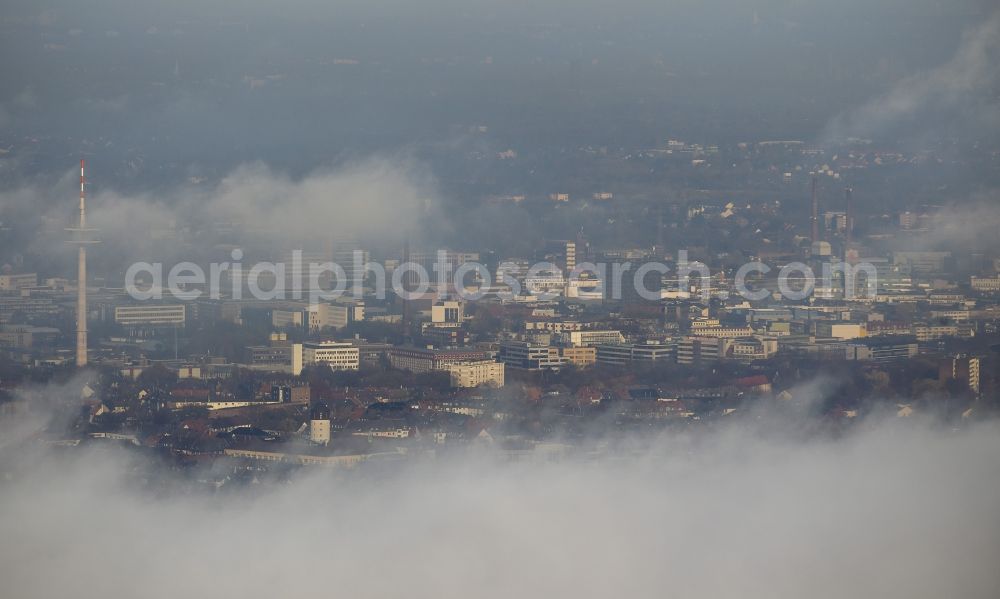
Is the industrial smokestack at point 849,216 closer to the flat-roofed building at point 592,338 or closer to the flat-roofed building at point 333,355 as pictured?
the flat-roofed building at point 592,338

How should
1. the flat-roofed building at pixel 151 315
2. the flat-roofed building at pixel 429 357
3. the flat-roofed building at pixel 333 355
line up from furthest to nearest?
the flat-roofed building at pixel 151 315
the flat-roofed building at pixel 333 355
the flat-roofed building at pixel 429 357

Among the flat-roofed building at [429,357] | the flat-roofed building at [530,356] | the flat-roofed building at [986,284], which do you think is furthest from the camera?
the flat-roofed building at [986,284]

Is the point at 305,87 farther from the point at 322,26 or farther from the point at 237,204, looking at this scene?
the point at 237,204

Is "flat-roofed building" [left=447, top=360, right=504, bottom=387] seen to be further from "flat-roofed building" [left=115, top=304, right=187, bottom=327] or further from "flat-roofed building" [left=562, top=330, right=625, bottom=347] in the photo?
"flat-roofed building" [left=115, top=304, right=187, bottom=327]

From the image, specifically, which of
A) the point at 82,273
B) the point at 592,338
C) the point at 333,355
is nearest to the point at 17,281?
the point at 82,273

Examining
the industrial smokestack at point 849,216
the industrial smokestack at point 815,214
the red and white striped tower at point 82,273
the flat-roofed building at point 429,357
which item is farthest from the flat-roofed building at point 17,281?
the industrial smokestack at point 849,216

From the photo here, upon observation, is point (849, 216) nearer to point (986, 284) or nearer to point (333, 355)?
point (986, 284)

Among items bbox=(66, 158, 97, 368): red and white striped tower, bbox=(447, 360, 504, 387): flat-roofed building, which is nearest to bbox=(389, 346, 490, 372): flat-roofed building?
bbox=(447, 360, 504, 387): flat-roofed building

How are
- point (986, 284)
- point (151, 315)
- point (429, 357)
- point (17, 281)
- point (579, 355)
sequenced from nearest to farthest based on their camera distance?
point (429, 357) → point (579, 355) → point (151, 315) → point (986, 284) → point (17, 281)
